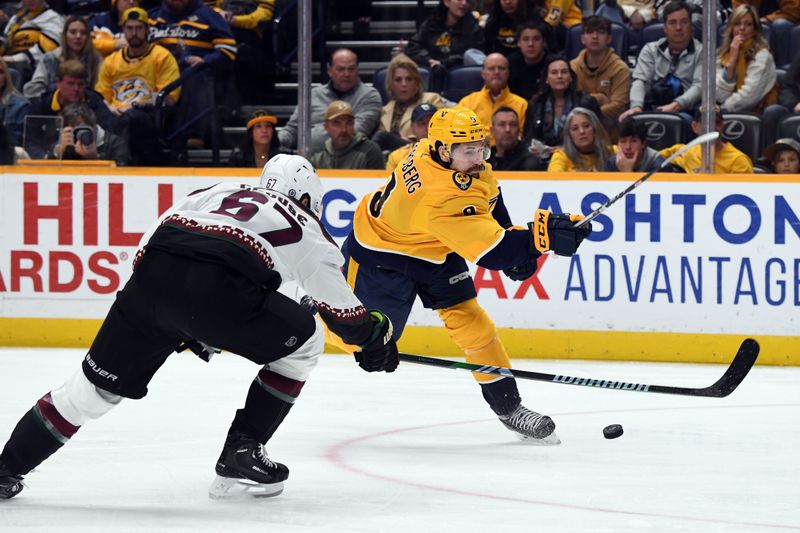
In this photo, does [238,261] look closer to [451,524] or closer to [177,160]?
[451,524]

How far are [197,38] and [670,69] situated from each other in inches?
114

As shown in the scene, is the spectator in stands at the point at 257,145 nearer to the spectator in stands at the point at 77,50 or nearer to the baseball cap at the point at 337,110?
the baseball cap at the point at 337,110

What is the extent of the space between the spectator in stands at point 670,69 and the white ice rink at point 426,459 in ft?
Result: 5.20

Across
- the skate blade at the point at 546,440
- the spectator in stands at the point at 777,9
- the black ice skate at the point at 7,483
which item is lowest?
the skate blade at the point at 546,440

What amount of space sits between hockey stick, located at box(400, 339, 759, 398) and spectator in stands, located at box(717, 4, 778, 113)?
9.41ft

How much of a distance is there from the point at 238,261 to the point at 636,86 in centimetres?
443

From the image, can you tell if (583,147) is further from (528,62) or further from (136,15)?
(136,15)

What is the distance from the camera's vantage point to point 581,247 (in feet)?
22.4

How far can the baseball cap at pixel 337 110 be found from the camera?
728 cm

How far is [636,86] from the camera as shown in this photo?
7461 mm

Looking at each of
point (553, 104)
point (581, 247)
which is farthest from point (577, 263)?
point (553, 104)

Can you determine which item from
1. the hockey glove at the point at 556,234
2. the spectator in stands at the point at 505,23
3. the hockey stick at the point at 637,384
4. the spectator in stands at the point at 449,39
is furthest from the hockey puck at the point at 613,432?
the spectator in stands at the point at 449,39

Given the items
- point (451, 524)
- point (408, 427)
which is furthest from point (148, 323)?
point (408, 427)

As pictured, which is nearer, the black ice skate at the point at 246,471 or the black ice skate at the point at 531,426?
the black ice skate at the point at 246,471
